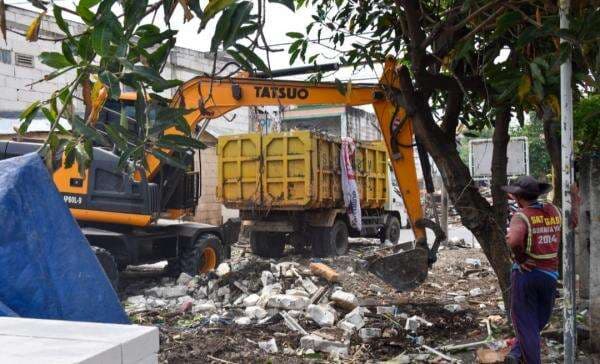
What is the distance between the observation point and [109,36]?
73.9 inches

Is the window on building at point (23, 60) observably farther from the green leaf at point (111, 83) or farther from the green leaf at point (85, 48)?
the green leaf at point (111, 83)

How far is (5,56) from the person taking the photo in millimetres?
13383

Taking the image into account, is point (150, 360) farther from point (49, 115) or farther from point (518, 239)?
point (518, 239)

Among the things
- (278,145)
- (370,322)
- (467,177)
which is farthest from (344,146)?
(467,177)

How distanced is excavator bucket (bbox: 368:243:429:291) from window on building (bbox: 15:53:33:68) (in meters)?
11.0

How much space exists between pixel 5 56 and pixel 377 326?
11.3m

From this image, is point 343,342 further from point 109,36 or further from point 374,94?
point 109,36

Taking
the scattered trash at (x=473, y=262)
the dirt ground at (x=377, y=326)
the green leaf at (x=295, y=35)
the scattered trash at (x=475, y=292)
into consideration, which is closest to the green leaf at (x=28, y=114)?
the green leaf at (x=295, y=35)

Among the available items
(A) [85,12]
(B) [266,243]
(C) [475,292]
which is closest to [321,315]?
(C) [475,292]

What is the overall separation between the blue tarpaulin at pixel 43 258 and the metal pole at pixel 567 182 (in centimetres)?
241

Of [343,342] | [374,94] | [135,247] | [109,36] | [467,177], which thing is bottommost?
[343,342]

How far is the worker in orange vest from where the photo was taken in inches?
169

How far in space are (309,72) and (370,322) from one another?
3.00 meters

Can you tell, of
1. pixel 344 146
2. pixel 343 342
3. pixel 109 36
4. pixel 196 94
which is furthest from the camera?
pixel 344 146
